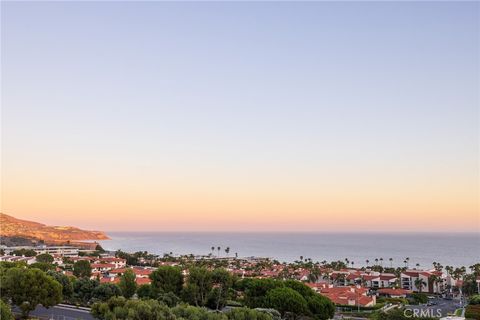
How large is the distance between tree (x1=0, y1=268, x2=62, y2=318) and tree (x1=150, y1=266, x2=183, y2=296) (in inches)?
426

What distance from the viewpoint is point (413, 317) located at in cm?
4497

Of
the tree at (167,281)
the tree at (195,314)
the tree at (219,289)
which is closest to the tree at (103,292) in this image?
the tree at (167,281)

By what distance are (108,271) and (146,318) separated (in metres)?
56.6

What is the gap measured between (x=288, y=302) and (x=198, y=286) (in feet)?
26.4

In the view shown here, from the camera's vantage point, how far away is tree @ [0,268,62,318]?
32.7 meters

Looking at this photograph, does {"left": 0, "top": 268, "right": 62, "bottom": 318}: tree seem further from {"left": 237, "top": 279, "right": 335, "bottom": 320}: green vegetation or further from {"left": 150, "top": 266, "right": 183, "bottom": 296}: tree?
{"left": 237, "top": 279, "right": 335, "bottom": 320}: green vegetation

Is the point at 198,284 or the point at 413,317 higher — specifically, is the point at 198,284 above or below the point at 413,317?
above

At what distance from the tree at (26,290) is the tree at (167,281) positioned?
10825 millimetres

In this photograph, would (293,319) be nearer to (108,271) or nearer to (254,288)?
(254,288)

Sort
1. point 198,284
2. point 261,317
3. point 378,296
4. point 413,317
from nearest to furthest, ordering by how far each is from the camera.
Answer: point 261,317 < point 198,284 < point 413,317 < point 378,296

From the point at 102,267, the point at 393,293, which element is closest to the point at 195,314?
the point at 393,293

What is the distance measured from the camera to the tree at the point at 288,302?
1457 inches

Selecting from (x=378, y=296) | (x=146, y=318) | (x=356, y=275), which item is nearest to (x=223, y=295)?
(x=146, y=318)
